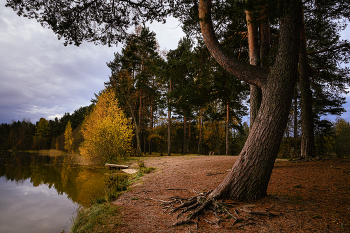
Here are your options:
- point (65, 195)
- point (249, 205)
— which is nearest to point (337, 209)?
point (249, 205)

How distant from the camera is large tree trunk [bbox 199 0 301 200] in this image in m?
3.47

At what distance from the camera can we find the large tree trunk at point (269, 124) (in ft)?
11.4

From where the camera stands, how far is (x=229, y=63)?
13.6 feet

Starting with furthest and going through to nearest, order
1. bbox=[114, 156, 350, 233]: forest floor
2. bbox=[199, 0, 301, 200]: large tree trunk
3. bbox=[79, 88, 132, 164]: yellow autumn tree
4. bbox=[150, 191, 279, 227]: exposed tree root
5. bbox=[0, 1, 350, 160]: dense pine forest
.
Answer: bbox=[79, 88, 132, 164]: yellow autumn tree
bbox=[0, 1, 350, 160]: dense pine forest
bbox=[199, 0, 301, 200]: large tree trunk
bbox=[150, 191, 279, 227]: exposed tree root
bbox=[114, 156, 350, 233]: forest floor

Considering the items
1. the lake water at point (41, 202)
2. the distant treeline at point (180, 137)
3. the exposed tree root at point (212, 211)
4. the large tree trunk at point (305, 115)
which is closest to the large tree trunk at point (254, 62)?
the large tree trunk at point (305, 115)

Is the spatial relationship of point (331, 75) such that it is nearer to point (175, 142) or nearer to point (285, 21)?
point (285, 21)

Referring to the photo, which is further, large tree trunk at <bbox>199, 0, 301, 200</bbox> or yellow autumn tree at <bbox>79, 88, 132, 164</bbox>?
yellow autumn tree at <bbox>79, 88, 132, 164</bbox>

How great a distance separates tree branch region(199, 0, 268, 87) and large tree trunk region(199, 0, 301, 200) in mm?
46

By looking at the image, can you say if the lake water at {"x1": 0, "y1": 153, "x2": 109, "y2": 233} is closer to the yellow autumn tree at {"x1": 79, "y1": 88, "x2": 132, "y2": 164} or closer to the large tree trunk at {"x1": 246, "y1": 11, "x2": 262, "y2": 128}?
the yellow autumn tree at {"x1": 79, "y1": 88, "x2": 132, "y2": 164}

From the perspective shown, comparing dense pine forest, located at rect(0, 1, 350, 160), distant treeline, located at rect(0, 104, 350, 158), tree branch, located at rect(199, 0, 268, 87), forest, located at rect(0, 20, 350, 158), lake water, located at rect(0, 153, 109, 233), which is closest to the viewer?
tree branch, located at rect(199, 0, 268, 87)

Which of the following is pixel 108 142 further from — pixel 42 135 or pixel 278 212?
pixel 42 135

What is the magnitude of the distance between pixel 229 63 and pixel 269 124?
5.50 ft

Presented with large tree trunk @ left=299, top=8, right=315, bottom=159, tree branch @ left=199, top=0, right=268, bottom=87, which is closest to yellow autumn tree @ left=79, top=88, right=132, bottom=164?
tree branch @ left=199, top=0, right=268, bottom=87

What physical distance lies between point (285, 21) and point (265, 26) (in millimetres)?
4282
